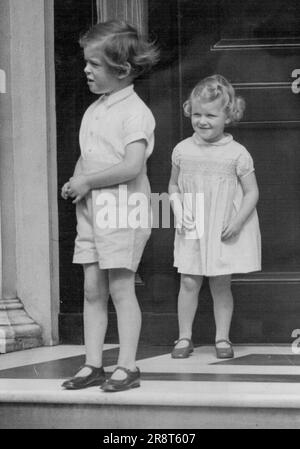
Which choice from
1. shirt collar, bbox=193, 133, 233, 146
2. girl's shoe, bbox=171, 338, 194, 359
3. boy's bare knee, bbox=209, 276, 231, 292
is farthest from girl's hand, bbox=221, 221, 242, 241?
girl's shoe, bbox=171, 338, 194, 359

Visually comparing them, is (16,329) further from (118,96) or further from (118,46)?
(118,46)

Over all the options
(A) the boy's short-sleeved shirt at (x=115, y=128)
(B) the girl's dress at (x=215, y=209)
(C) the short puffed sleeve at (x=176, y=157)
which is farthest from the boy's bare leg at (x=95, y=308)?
(C) the short puffed sleeve at (x=176, y=157)

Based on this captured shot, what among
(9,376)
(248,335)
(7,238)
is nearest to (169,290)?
(248,335)

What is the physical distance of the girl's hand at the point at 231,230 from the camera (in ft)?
12.0

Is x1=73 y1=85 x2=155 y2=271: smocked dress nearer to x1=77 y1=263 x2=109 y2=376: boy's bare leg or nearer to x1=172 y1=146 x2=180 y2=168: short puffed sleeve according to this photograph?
x1=77 y1=263 x2=109 y2=376: boy's bare leg

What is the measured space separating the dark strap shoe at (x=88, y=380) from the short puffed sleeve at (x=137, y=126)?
2.03ft

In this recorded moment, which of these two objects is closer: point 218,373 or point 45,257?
point 218,373

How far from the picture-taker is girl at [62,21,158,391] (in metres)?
2.96

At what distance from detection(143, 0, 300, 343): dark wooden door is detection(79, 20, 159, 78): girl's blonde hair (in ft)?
2.90

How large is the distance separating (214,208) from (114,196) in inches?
29.0

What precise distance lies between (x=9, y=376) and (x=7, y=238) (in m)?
0.90

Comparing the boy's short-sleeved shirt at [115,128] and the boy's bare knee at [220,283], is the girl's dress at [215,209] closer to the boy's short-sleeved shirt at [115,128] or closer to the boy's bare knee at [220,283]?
the boy's bare knee at [220,283]

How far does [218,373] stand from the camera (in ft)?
10.6
